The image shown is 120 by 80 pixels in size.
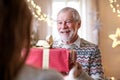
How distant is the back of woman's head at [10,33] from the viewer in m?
0.53

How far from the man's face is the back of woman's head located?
4.56ft

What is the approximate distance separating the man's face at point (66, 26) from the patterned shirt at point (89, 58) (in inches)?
1.9

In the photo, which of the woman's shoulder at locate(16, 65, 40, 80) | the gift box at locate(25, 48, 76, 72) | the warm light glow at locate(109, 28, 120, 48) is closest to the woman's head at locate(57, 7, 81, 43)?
the gift box at locate(25, 48, 76, 72)

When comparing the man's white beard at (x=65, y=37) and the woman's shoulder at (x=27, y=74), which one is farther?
the man's white beard at (x=65, y=37)

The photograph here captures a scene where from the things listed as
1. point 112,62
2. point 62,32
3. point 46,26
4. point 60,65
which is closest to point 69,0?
point 46,26

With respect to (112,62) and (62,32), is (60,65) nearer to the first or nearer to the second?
(62,32)

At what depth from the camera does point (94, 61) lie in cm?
185

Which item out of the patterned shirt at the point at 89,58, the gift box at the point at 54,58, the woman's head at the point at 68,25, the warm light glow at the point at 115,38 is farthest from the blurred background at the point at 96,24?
the gift box at the point at 54,58

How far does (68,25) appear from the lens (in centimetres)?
199

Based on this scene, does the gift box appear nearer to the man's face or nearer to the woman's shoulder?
the man's face

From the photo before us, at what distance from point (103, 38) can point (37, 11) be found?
0.99 meters

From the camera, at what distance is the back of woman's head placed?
0.53 meters

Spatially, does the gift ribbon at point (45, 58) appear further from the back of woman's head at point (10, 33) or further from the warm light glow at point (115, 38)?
the warm light glow at point (115, 38)

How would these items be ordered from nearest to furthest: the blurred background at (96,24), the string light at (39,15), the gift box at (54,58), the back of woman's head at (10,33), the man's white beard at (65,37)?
the back of woman's head at (10,33)
the gift box at (54,58)
the man's white beard at (65,37)
the string light at (39,15)
the blurred background at (96,24)
